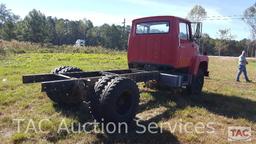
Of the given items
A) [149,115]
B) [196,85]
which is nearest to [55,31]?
[196,85]

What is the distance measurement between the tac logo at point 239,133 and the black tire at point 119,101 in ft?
6.28

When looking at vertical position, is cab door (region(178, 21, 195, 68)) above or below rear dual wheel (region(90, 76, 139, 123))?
above

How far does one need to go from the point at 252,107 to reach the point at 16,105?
242 inches

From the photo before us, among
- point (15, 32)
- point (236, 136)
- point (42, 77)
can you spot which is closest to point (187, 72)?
point (236, 136)

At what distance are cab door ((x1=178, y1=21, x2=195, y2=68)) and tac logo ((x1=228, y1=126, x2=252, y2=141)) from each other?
9.95ft

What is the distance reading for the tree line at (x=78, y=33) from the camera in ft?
230

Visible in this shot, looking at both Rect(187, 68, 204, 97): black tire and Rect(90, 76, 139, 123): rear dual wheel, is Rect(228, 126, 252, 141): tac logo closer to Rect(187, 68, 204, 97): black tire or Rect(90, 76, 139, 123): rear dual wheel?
Rect(90, 76, 139, 123): rear dual wheel

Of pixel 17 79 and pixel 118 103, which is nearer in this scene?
pixel 118 103

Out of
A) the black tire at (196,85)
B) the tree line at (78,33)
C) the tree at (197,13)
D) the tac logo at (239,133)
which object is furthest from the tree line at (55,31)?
the tac logo at (239,133)

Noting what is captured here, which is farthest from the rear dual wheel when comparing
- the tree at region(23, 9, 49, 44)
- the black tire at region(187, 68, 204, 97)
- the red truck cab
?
the tree at region(23, 9, 49, 44)

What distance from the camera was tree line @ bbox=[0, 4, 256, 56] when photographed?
230ft

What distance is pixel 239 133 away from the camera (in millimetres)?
6883

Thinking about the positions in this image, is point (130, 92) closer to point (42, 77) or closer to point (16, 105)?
point (42, 77)

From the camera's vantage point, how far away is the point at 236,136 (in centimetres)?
664
